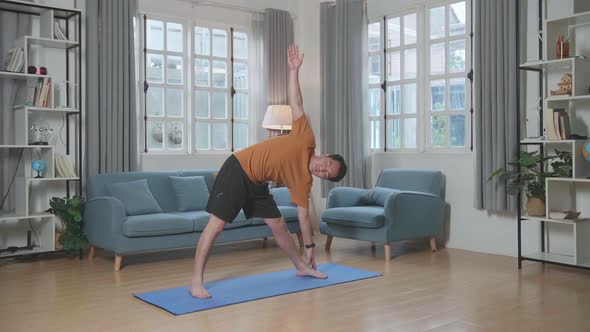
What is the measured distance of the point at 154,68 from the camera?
6.60 m

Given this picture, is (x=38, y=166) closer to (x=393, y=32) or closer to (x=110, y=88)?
(x=110, y=88)

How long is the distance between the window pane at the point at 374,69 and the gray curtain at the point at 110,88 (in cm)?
257

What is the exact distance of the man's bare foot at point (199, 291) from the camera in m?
3.99

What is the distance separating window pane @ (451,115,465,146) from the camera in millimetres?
6050

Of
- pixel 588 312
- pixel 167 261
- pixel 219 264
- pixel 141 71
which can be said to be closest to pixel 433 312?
pixel 588 312

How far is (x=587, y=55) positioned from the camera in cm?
498

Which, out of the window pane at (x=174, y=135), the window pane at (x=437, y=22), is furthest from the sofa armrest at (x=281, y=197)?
the window pane at (x=437, y=22)

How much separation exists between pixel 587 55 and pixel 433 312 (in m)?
2.67

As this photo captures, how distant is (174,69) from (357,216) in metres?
2.67

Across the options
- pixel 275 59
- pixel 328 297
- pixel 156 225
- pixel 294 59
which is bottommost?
pixel 328 297

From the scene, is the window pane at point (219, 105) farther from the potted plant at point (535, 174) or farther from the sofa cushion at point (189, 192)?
the potted plant at point (535, 174)

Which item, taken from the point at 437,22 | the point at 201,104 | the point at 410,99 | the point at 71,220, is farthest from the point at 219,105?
the point at 437,22

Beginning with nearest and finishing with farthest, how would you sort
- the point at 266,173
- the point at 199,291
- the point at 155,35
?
the point at 199,291 → the point at 266,173 → the point at 155,35

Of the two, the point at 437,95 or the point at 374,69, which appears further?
the point at 374,69
